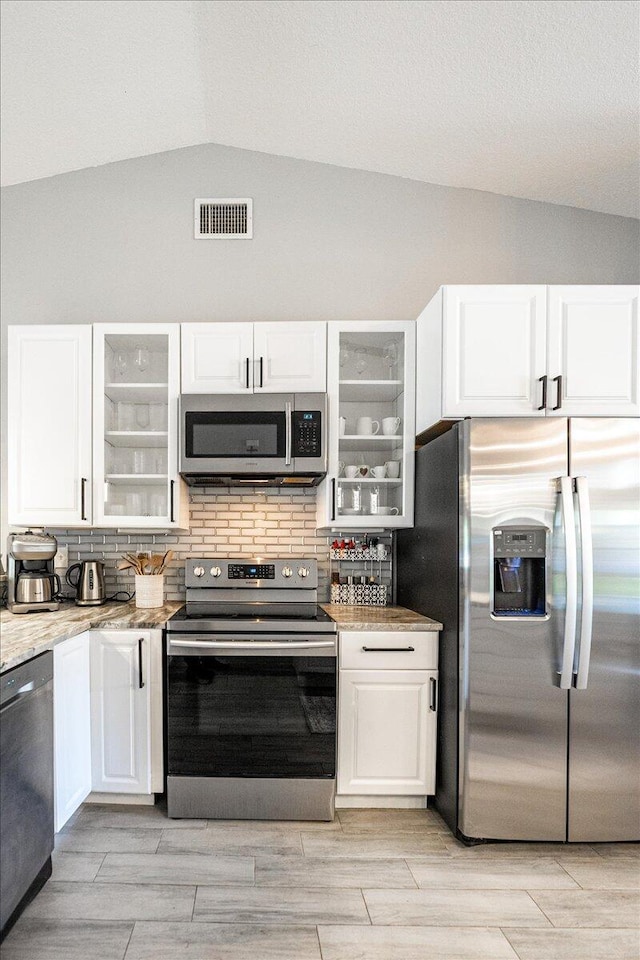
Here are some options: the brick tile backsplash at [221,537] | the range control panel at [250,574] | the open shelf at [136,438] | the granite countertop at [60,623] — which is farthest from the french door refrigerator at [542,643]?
the open shelf at [136,438]

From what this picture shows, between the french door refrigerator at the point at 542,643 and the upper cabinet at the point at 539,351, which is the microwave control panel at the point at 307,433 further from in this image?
the french door refrigerator at the point at 542,643

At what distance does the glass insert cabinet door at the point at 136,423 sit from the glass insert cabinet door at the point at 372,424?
84 cm


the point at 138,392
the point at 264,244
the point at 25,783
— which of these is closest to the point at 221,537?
the point at 138,392

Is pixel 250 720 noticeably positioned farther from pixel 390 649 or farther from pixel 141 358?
pixel 141 358

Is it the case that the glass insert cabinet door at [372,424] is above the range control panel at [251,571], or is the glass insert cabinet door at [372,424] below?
above

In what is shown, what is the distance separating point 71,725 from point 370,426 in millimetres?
1945

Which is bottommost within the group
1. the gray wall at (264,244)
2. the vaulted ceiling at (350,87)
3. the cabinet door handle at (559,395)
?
the cabinet door handle at (559,395)

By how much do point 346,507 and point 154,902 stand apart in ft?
6.03

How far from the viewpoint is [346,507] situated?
10.0 feet

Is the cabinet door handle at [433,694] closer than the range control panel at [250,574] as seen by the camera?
Yes

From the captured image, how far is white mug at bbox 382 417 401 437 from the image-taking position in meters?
3.00

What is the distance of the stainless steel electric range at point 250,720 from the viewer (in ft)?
8.23

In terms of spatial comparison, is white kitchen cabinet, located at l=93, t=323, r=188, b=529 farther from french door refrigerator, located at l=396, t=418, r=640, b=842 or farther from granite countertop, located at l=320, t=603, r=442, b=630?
french door refrigerator, located at l=396, t=418, r=640, b=842

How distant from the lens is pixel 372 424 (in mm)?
3045
